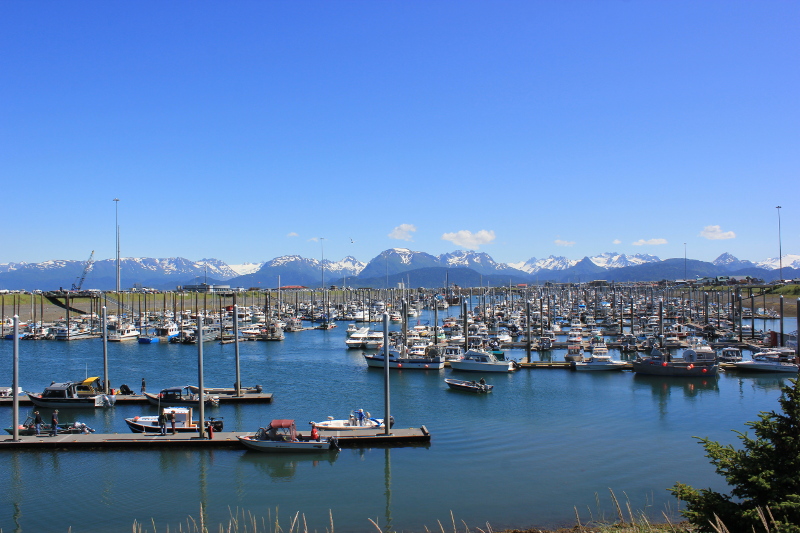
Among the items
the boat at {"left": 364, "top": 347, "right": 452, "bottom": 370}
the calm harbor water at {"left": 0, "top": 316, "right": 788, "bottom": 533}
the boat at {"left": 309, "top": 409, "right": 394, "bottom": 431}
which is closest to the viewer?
the calm harbor water at {"left": 0, "top": 316, "right": 788, "bottom": 533}

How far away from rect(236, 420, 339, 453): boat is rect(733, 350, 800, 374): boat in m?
38.8

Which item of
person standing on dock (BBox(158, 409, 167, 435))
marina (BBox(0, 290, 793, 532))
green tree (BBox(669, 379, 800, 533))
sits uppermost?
green tree (BBox(669, 379, 800, 533))

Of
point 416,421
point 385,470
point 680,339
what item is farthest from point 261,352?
point 680,339

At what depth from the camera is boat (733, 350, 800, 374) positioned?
46250mm

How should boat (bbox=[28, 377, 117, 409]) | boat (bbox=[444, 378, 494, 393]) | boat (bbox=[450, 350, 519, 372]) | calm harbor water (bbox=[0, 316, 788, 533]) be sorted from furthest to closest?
1. boat (bbox=[450, 350, 519, 372])
2. boat (bbox=[444, 378, 494, 393])
3. boat (bbox=[28, 377, 117, 409])
4. calm harbor water (bbox=[0, 316, 788, 533])

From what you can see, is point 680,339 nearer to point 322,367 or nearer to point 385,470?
point 322,367

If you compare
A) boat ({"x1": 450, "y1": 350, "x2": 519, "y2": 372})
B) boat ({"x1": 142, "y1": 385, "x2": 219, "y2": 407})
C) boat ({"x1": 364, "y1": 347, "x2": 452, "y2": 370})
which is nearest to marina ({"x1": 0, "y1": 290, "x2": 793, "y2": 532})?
boat ({"x1": 142, "y1": 385, "x2": 219, "y2": 407})

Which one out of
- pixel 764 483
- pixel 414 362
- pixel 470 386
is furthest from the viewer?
pixel 414 362

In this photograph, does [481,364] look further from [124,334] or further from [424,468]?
[124,334]

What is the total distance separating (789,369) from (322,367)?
39.6 m

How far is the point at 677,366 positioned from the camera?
45.4 meters

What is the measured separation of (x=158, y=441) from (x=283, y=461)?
600cm

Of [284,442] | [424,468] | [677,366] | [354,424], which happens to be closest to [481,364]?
[677,366]

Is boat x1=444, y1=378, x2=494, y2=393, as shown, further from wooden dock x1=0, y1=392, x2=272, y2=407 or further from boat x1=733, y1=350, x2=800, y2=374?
boat x1=733, y1=350, x2=800, y2=374
